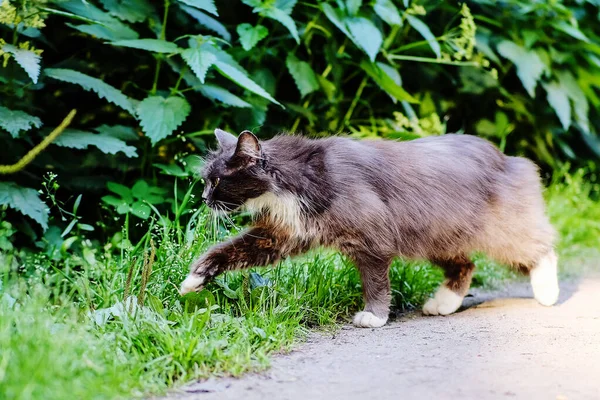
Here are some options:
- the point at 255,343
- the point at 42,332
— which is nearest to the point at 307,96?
the point at 255,343


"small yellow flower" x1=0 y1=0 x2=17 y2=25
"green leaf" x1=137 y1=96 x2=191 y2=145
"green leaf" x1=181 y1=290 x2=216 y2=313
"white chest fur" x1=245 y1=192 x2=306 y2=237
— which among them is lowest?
"green leaf" x1=181 y1=290 x2=216 y2=313

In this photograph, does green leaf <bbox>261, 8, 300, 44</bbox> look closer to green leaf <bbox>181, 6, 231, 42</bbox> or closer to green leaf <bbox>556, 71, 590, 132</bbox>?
green leaf <bbox>181, 6, 231, 42</bbox>

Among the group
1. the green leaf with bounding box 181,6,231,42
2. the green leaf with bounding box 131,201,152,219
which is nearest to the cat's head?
the green leaf with bounding box 131,201,152,219

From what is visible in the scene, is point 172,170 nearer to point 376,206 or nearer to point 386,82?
point 376,206

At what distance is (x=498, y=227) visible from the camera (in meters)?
4.18

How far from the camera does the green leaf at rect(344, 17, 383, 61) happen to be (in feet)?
16.3

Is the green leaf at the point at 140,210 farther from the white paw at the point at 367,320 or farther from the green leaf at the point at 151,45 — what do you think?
the white paw at the point at 367,320

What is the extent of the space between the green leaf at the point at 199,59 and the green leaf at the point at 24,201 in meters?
1.15

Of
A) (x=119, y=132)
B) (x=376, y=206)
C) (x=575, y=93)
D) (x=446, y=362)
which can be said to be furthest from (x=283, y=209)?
(x=575, y=93)

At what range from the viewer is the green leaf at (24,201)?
418 cm

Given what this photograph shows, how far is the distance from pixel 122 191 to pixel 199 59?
0.99m

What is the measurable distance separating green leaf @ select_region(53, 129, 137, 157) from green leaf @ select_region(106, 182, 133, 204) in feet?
0.90

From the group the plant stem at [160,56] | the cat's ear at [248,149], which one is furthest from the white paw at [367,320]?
the plant stem at [160,56]

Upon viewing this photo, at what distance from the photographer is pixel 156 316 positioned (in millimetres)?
3273
